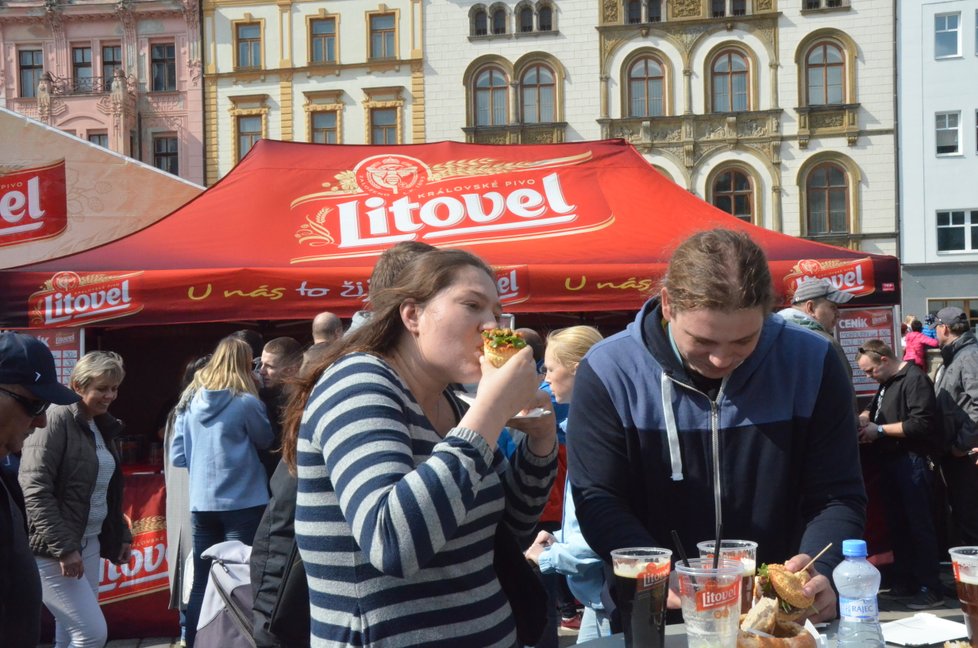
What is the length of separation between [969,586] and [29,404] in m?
2.47

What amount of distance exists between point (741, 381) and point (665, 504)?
1.20ft

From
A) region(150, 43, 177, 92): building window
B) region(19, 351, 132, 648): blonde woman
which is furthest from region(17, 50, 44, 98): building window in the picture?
region(19, 351, 132, 648): blonde woman

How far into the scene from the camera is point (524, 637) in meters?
2.27

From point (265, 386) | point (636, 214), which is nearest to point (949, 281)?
point (636, 214)

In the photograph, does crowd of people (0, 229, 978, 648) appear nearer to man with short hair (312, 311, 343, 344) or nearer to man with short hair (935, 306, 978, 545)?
man with short hair (312, 311, 343, 344)

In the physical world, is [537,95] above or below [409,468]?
above

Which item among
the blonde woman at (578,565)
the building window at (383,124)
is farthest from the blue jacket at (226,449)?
the building window at (383,124)

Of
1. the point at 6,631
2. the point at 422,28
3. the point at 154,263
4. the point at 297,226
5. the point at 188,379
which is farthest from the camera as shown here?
the point at 422,28

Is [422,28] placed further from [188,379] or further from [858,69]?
[188,379]

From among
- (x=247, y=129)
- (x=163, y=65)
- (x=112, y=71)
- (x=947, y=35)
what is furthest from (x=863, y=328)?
(x=112, y=71)

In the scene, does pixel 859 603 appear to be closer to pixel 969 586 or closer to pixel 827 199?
pixel 969 586

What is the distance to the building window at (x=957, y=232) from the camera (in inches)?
1096

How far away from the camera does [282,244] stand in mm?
8531

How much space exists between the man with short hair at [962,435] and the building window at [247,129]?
85.4 ft
